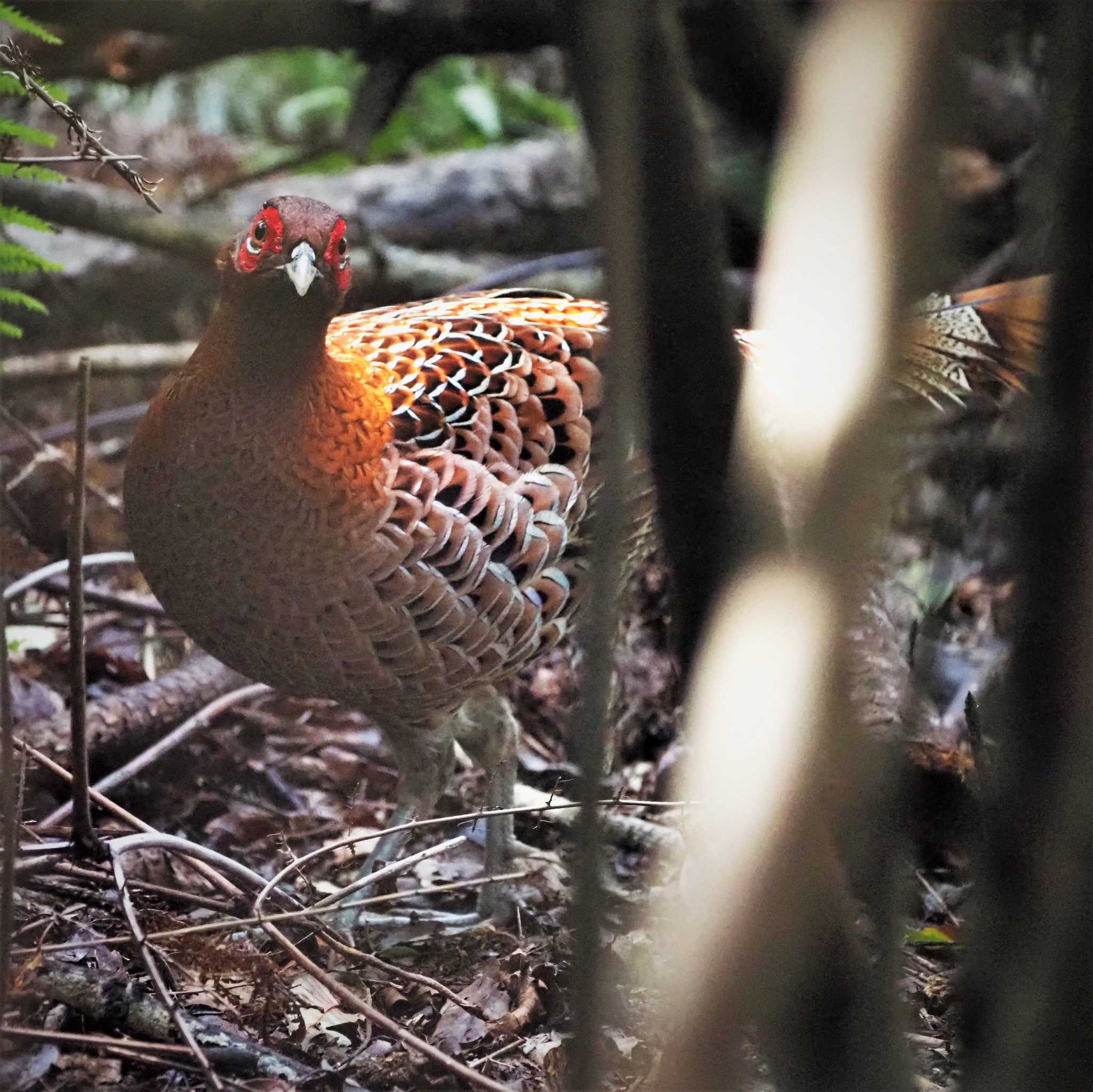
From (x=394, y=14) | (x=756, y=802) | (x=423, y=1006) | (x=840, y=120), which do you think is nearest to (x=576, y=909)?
(x=756, y=802)

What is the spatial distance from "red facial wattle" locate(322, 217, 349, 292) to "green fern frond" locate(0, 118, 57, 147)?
66cm

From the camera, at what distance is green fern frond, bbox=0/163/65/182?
2727 millimetres

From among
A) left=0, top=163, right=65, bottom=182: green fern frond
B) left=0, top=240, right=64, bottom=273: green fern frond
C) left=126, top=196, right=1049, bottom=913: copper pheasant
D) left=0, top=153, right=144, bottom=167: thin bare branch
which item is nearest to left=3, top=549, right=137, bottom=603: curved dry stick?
left=126, top=196, right=1049, bottom=913: copper pheasant

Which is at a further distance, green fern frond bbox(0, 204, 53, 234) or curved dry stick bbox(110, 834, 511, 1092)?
green fern frond bbox(0, 204, 53, 234)

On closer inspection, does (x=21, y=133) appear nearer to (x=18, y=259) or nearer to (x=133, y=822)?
(x=18, y=259)

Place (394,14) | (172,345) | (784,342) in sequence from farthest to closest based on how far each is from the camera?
(172,345)
(394,14)
(784,342)

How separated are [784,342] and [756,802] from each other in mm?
548

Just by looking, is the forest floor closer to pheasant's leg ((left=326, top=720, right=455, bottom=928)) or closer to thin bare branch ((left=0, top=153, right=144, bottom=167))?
pheasant's leg ((left=326, top=720, right=455, bottom=928))

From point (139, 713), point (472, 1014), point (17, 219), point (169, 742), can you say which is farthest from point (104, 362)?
point (472, 1014)

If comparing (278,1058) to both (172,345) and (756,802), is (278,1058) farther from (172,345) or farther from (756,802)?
(172,345)

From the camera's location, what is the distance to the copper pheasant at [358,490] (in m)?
2.97

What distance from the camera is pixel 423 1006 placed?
2.86 m

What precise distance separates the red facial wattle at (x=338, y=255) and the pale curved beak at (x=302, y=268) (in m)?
0.05

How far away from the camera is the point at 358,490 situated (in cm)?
304
